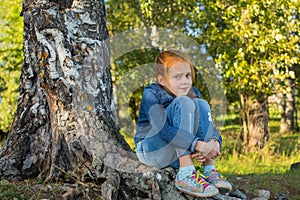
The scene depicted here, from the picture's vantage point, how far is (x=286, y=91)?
9156 mm

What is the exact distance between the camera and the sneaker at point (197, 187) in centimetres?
331

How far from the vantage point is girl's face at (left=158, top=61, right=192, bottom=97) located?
3633 millimetres

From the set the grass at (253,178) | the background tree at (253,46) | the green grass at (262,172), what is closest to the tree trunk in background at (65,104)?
the grass at (253,178)

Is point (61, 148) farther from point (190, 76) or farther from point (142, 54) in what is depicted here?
point (142, 54)

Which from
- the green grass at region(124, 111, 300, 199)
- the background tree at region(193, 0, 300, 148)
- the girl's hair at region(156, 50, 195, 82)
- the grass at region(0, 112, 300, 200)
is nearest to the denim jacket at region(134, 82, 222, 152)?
the girl's hair at region(156, 50, 195, 82)

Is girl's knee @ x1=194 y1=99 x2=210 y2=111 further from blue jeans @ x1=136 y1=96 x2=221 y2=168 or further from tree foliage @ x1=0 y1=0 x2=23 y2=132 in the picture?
tree foliage @ x1=0 y1=0 x2=23 y2=132

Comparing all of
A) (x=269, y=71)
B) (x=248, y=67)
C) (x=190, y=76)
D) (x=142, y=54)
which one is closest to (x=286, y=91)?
(x=269, y=71)

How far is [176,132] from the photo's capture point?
331 centimetres

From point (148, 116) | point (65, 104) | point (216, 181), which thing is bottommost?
point (216, 181)

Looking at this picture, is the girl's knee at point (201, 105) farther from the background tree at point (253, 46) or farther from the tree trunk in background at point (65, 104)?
the background tree at point (253, 46)

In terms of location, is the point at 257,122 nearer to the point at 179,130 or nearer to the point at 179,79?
the point at 179,79

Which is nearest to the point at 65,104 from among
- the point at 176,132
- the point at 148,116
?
the point at 148,116

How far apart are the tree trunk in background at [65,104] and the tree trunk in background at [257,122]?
21.6ft

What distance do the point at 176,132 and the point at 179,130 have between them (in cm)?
3
